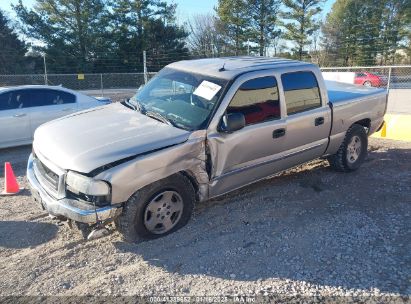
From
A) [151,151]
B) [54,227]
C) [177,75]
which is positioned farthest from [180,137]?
[54,227]

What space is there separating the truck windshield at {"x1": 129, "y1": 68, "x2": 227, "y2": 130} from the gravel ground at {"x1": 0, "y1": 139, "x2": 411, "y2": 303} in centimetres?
128

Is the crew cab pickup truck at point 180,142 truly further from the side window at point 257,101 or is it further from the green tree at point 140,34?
the green tree at point 140,34

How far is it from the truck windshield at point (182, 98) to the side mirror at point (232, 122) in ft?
0.63

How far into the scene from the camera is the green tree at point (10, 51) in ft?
121

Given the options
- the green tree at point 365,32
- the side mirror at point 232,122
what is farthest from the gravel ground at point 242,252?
the green tree at point 365,32

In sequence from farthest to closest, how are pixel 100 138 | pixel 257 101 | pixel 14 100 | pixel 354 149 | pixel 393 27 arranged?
pixel 393 27 < pixel 14 100 < pixel 354 149 < pixel 257 101 < pixel 100 138

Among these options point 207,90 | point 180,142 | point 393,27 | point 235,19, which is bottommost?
point 180,142

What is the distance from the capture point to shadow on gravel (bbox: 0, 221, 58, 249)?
4023 mm

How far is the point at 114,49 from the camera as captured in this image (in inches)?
1529

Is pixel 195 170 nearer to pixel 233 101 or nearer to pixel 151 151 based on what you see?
pixel 151 151

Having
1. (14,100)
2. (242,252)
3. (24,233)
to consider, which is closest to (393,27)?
(14,100)

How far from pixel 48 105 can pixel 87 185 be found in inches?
227

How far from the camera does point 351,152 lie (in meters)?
6.26

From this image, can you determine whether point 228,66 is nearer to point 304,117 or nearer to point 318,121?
point 304,117
